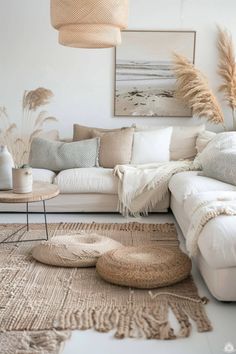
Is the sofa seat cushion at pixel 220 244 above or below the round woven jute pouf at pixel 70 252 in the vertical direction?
above

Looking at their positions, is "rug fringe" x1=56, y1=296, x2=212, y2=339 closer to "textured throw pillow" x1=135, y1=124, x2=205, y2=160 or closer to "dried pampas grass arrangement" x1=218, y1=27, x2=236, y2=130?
"textured throw pillow" x1=135, y1=124, x2=205, y2=160

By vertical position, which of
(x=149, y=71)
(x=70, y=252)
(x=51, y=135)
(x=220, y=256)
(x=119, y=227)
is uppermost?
(x=149, y=71)

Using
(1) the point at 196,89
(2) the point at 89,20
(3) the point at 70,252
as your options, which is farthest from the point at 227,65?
(3) the point at 70,252

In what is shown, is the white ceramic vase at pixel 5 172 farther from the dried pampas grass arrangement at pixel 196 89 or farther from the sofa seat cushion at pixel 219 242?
the dried pampas grass arrangement at pixel 196 89

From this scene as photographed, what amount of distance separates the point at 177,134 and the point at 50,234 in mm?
1973

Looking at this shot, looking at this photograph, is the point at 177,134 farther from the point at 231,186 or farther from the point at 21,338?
the point at 21,338

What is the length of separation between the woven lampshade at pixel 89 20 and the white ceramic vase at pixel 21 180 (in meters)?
0.99

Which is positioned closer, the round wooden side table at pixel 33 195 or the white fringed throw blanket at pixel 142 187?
the round wooden side table at pixel 33 195

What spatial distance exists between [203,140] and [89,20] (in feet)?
7.40

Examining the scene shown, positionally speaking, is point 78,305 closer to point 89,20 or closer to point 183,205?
point 183,205

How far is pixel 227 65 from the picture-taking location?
Answer: 5.31 m

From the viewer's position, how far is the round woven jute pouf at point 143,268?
2695 mm

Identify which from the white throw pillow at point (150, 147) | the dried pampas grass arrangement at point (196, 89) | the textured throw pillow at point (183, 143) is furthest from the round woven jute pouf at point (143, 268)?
the dried pampas grass arrangement at point (196, 89)

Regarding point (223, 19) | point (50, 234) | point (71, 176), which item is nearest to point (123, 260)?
point (50, 234)
